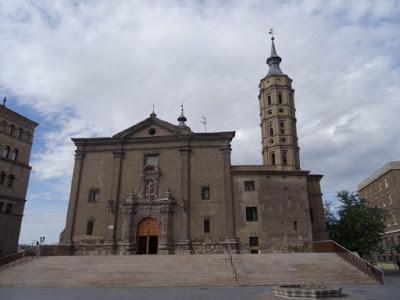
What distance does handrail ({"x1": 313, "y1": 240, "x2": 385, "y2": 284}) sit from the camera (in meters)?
18.3

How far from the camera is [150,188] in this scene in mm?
31141

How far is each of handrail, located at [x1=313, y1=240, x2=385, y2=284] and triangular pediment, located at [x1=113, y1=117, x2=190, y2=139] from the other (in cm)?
1646

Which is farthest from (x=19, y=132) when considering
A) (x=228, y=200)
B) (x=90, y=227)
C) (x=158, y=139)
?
(x=228, y=200)

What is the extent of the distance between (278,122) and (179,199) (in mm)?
16407

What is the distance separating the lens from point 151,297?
13.3 m

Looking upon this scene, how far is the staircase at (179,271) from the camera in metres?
18.4

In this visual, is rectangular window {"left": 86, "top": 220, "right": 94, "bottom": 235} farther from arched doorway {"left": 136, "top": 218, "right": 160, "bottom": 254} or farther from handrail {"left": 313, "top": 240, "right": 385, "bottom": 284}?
handrail {"left": 313, "top": 240, "right": 385, "bottom": 284}

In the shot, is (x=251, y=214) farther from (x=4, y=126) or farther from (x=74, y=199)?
(x=4, y=126)

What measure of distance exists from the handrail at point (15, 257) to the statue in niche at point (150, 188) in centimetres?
1045

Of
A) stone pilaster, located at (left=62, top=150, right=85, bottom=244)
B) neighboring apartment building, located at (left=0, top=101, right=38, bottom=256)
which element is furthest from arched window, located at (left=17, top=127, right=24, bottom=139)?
stone pilaster, located at (left=62, top=150, right=85, bottom=244)

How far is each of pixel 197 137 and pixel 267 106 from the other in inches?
512

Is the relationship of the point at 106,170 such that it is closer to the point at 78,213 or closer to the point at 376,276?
the point at 78,213

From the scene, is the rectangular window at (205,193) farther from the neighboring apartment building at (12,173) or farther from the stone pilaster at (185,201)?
the neighboring apartment building at (12,173)

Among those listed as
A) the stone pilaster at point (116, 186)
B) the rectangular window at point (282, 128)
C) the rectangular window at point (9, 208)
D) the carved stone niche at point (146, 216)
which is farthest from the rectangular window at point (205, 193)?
the rectangular window at point (9, 208)
